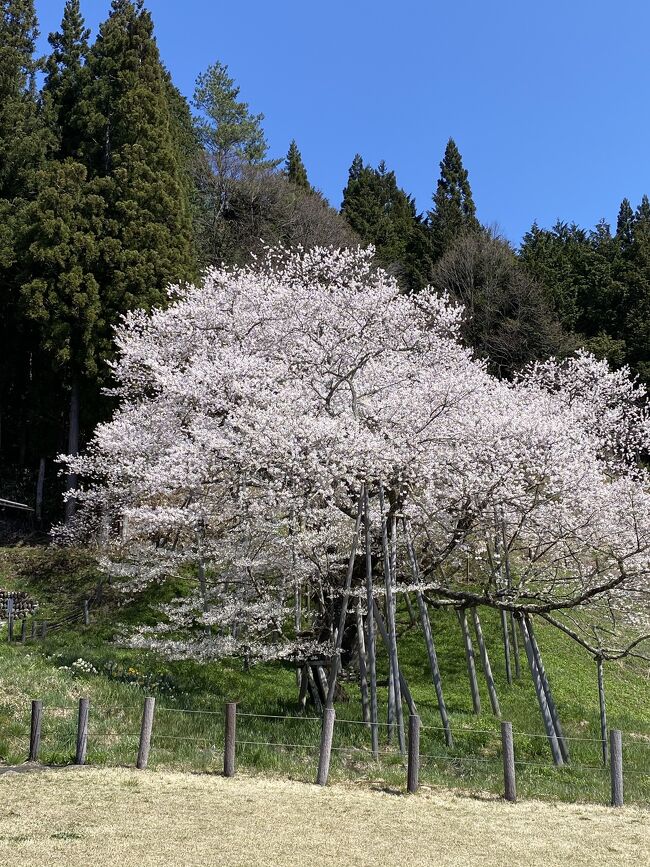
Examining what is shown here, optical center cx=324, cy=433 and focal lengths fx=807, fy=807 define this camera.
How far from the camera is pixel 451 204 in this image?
43.0 meters

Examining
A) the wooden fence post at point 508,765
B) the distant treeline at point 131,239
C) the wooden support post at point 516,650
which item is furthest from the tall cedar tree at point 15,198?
the wooden fence post at point 508,765

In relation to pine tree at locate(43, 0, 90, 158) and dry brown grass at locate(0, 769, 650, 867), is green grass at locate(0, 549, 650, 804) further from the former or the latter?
pine tree at locate(43, 0, 90, 158)

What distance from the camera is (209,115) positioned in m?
39.8

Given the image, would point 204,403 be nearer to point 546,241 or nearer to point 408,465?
point 408,465

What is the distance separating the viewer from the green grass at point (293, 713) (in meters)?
10.5

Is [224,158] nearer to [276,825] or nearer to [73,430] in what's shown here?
[73,430]

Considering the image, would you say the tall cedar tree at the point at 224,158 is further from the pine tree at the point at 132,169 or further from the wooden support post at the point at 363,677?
the wooden support post at the point at 363,677

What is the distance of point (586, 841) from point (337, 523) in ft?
21.2

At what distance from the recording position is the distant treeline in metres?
24.2

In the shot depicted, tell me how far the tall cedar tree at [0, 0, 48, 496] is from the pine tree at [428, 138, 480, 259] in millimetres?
20602

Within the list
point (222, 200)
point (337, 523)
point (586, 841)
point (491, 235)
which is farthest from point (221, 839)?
point (491, 235)

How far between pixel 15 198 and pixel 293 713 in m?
20.5

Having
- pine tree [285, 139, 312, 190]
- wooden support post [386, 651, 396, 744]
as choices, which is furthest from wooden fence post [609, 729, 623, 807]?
pine tree [285, 139, 312, 190]

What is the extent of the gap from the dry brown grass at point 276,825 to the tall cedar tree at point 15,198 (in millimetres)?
19664
